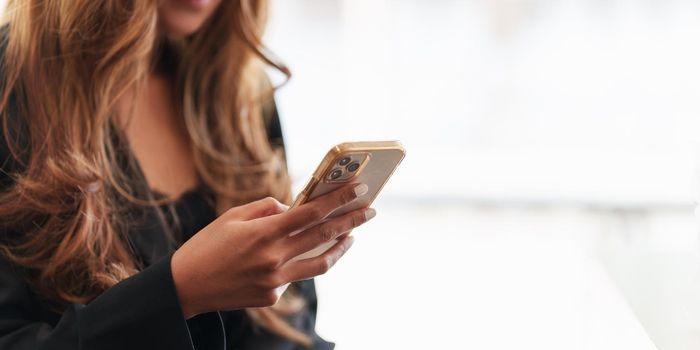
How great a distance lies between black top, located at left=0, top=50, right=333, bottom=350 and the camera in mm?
837

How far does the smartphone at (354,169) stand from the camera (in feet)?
2.48

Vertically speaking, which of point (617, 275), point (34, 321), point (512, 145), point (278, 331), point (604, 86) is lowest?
point (34, 321)

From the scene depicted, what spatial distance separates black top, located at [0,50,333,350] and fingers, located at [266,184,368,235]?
137mm

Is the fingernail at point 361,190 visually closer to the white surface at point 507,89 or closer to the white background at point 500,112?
the white background at point 500,112

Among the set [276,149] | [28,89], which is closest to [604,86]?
[276,149]

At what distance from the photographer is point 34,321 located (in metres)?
0.97

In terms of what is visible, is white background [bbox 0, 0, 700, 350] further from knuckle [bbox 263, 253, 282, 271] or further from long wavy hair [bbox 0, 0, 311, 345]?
knuckle [bbox 263, 253, 282, 271]

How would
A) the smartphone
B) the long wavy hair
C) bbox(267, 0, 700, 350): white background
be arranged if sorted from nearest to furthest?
the smartphone < the long wavy hair < bbox(267, 0, 700, 350): white background

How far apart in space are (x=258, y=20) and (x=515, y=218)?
2.03 meters

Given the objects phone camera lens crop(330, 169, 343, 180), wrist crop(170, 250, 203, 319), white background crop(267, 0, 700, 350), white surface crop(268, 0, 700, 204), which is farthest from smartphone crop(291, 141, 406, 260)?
white surface crop(268, 0, 700, 204)

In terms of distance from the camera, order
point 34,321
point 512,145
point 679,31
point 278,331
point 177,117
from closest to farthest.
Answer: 1. point 34,321
2. point 278,331
3. point 177,117
4. point 679,31
5. point 512,145

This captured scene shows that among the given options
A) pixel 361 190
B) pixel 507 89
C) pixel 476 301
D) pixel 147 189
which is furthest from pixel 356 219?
pixel 507 89

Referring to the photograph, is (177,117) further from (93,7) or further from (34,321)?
(34,321)

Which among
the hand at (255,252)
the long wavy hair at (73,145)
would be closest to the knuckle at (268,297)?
the hand at (255,252)
